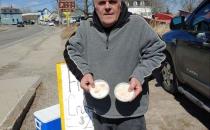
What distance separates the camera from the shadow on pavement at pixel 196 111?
485 cm

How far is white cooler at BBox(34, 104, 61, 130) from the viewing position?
11.0ft

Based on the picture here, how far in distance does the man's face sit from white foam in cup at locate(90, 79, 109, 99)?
406mm

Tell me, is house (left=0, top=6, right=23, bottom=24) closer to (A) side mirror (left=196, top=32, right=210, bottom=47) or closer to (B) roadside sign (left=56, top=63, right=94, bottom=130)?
(A) side mirror (left=196, top=32, right=210, bottom=47)

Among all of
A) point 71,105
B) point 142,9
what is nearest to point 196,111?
point 71,105

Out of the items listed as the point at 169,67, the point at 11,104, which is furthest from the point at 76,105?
the point at 169,67

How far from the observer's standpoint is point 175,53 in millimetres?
5566

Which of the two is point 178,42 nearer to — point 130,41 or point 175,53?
point 175,53

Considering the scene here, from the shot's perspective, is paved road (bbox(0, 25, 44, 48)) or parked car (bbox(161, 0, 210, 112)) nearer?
parked car (bbox(161, 0, 210, 112))

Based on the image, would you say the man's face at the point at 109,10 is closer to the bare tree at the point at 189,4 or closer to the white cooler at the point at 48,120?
the white cooler at the point at 48,120

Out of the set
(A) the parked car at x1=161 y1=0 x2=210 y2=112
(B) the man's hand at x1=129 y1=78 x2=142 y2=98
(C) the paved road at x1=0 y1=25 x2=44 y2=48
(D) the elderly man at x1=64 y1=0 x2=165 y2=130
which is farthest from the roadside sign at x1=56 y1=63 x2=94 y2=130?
(C) the paved road at x1=0 y1=25 x2=44 y2=48

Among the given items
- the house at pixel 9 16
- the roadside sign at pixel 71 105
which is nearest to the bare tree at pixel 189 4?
the roadside sign at pixel 71 105

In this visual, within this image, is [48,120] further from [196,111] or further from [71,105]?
[196,111]

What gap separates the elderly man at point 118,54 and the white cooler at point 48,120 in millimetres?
971

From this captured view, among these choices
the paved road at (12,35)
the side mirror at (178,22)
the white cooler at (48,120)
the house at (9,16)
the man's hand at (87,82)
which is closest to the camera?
the man's hand at (87,82)
